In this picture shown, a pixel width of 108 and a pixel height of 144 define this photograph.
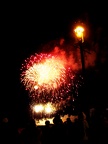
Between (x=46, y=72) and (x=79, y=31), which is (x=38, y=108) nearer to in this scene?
(x=46, y=72)

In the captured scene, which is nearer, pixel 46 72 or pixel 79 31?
pixel 79 31

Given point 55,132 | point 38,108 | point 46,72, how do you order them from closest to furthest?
point 55,132 → point 46,72 → point 38,108

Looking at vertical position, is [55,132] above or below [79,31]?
below

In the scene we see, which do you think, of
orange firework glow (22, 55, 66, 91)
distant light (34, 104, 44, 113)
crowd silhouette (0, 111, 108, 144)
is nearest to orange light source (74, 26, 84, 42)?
crowd silhouette (0, 111, 108, 144)

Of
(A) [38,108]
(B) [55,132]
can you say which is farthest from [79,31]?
(A) [38,108]

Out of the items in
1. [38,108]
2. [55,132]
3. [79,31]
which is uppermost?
[38,108]

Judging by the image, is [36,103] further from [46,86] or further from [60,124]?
[60,124]

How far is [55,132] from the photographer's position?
9.62m

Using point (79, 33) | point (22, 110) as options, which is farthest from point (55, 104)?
point (79, 33)

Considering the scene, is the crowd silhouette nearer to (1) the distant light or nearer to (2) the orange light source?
(2) the orange light source

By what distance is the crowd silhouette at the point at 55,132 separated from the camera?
8898mm

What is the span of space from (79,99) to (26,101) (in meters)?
6.66

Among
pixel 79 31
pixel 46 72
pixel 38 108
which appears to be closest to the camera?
pixel 79 31

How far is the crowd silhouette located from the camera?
8.90m
